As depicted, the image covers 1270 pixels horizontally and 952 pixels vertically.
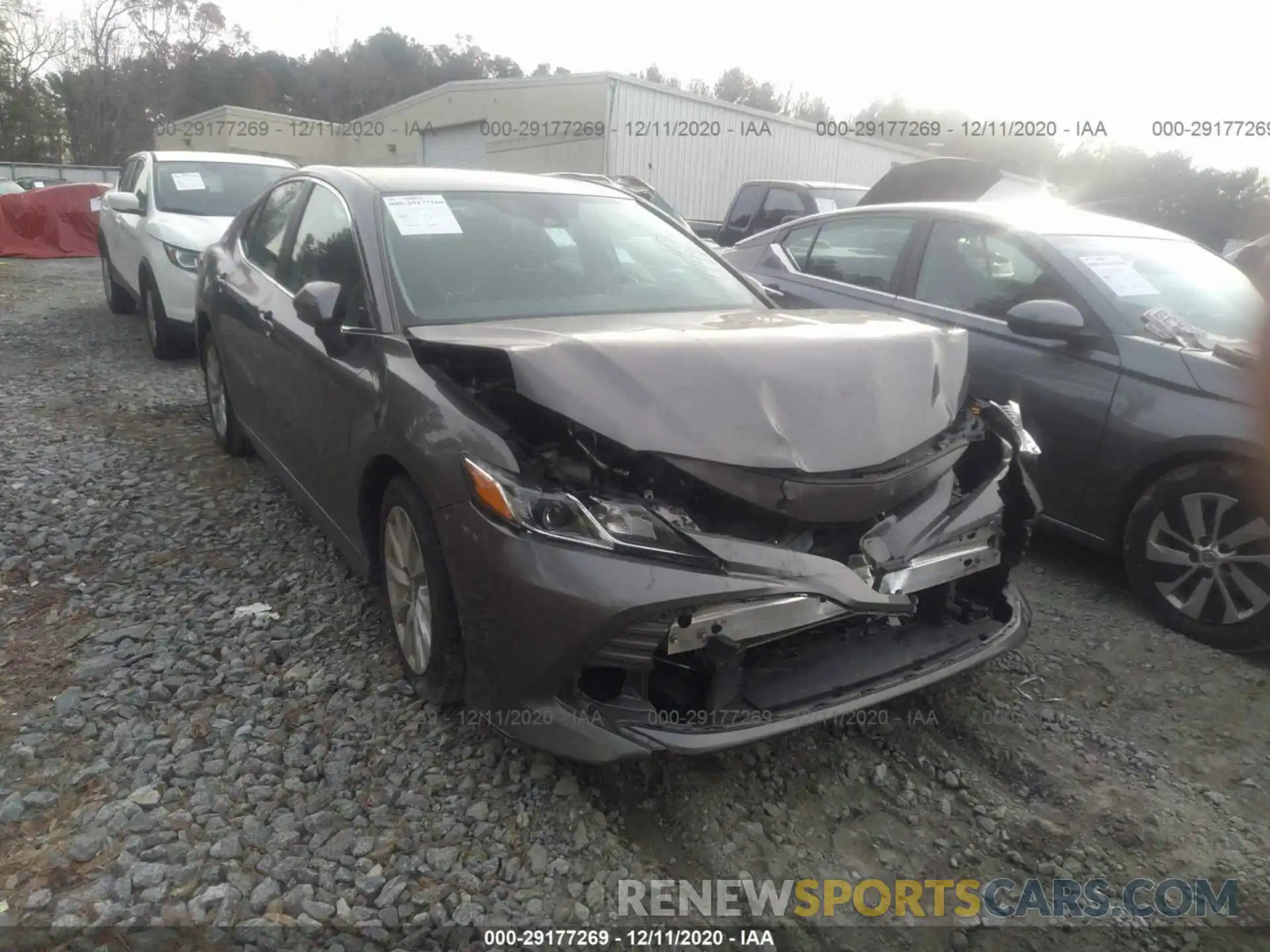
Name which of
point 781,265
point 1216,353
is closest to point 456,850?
point 1216,353

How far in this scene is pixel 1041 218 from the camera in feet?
14.7

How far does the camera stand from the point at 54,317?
938cm

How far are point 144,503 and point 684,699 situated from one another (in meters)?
3.30

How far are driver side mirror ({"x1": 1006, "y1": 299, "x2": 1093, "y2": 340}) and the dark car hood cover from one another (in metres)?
4.06

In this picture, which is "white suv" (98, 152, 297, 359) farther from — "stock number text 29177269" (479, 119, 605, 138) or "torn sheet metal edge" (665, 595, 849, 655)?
"stock number text 29177269" (479, 119, 605, 138)

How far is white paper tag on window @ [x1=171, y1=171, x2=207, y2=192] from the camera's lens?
24.9ft

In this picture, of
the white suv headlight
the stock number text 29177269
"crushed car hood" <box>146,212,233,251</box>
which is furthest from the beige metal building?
the white suv headlight

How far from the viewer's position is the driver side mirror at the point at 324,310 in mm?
2883

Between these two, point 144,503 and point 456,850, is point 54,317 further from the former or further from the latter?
point 456,850

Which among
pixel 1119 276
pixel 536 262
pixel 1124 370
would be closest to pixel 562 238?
pixel 536 262

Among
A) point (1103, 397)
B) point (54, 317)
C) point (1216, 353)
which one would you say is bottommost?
point (54, 317)

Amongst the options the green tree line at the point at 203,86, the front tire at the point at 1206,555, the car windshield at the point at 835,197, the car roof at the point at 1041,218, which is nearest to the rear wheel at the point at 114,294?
the car windshield at the point at 835,197

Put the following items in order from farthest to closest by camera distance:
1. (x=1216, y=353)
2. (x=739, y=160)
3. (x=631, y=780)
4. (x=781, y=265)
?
(x=739, y=160) < (x=781, y=265) < (x=1216, y=353) < (x=631, y=780)

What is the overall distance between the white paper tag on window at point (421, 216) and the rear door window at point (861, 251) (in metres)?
2.53
